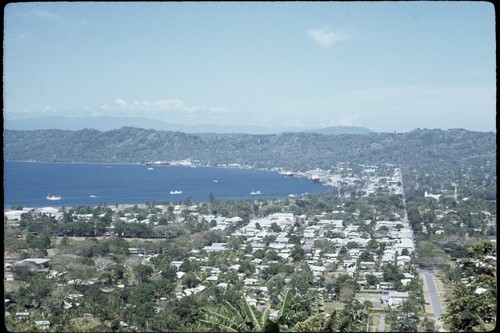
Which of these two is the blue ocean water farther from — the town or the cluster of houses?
the cluster of houses

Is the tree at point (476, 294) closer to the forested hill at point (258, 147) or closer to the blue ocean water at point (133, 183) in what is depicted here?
the blue ocean water at point (133, 183)

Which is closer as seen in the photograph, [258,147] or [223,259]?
[223,259]

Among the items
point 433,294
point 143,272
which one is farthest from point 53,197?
point 433,294

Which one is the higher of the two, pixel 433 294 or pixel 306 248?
pixel 433 294

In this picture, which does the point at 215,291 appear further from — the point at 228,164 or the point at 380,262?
the point at 228,164

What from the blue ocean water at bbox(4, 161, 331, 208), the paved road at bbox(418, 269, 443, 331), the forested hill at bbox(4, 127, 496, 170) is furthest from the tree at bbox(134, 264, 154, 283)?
the forested hill at bbox(4, 127, 496, 170)

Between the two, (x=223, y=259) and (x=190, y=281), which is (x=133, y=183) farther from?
(x=190, y=281)
